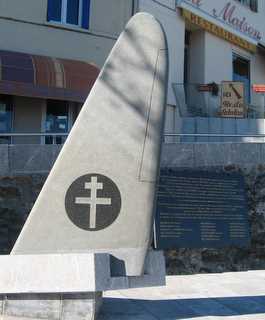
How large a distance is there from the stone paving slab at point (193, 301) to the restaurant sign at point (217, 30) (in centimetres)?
1205

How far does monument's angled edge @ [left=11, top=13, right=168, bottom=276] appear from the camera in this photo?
516 cm

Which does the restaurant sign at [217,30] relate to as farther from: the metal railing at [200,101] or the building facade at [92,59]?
the metal railing at [200,101]

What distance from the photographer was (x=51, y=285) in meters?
4.89

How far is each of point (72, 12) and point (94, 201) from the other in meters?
10.8

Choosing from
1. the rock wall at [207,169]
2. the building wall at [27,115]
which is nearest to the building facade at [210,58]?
the building wall at [27,115]

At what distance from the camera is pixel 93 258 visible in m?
4.98

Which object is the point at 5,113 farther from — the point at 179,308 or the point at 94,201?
the point at 179,308

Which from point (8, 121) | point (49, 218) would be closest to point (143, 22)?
point (49, 218)

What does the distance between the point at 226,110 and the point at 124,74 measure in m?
11.5

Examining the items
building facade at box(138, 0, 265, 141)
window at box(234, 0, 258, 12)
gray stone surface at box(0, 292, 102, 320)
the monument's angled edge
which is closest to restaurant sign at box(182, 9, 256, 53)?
building facade at box(138, 0, 265, 141)

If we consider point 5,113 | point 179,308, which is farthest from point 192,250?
point 5,113

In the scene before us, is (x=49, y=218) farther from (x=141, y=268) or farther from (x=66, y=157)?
(x=141, y=268)

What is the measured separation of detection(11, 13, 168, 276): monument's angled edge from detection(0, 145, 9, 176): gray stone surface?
9.74 feet

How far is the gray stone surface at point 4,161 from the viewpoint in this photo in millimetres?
7906
